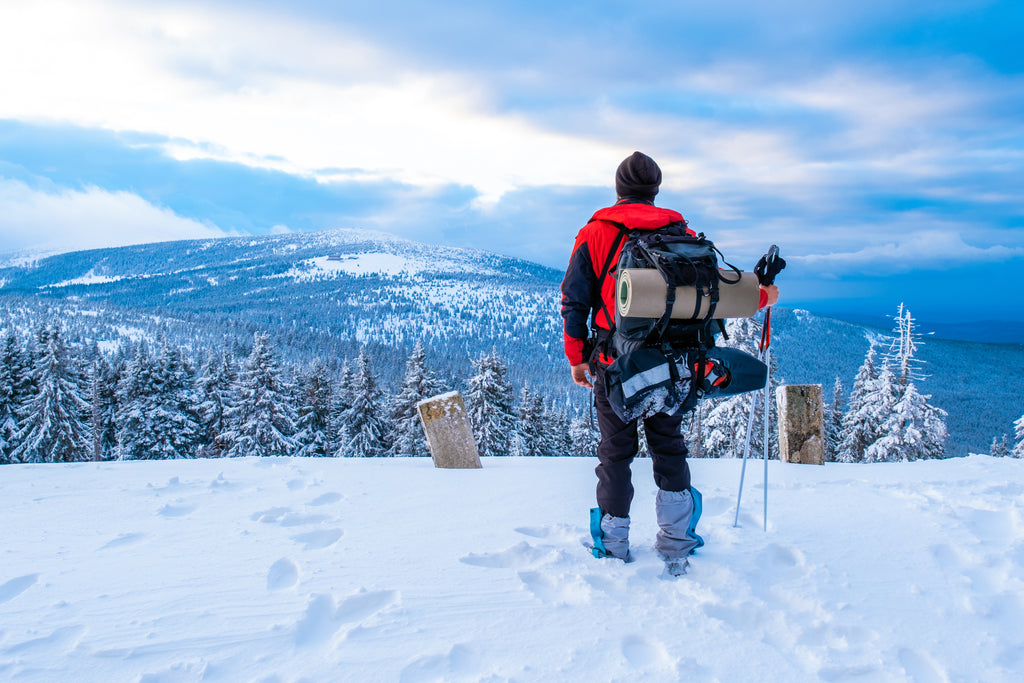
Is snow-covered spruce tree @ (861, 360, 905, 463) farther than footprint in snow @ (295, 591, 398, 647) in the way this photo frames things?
Yes

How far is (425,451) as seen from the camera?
27.1 metres

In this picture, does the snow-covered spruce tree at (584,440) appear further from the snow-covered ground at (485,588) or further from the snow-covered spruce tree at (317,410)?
the snow-covered ground at (485,588)

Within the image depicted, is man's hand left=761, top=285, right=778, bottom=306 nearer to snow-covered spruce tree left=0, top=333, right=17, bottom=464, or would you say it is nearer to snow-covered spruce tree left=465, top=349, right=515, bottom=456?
snow-covered spruce tree left=465, top=349, right=515, bottom=456

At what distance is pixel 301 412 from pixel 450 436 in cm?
2774

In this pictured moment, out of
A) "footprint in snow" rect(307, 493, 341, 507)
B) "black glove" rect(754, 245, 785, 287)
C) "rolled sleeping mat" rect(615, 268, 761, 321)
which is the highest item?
"black glove" rect(754, 245, 785, 287)

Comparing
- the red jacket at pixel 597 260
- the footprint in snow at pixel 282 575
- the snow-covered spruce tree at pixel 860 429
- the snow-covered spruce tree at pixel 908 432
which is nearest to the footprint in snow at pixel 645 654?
the red jacket at pixel 597 260

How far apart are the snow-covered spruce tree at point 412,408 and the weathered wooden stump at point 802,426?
20768 mm

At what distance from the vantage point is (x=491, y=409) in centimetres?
2512

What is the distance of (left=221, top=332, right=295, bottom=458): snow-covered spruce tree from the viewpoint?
26.3 metres

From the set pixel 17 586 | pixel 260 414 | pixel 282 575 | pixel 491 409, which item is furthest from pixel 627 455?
pixel 260 414

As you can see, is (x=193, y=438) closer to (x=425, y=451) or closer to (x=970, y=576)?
(x=425, y=451)

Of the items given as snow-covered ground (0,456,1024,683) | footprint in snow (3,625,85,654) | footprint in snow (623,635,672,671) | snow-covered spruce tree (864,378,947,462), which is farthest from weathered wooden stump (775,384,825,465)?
snow-covered spruce tree (864,378,947,462)

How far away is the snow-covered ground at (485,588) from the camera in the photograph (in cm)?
242

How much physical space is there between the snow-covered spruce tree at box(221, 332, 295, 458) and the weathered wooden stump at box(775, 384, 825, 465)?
79.7ft
